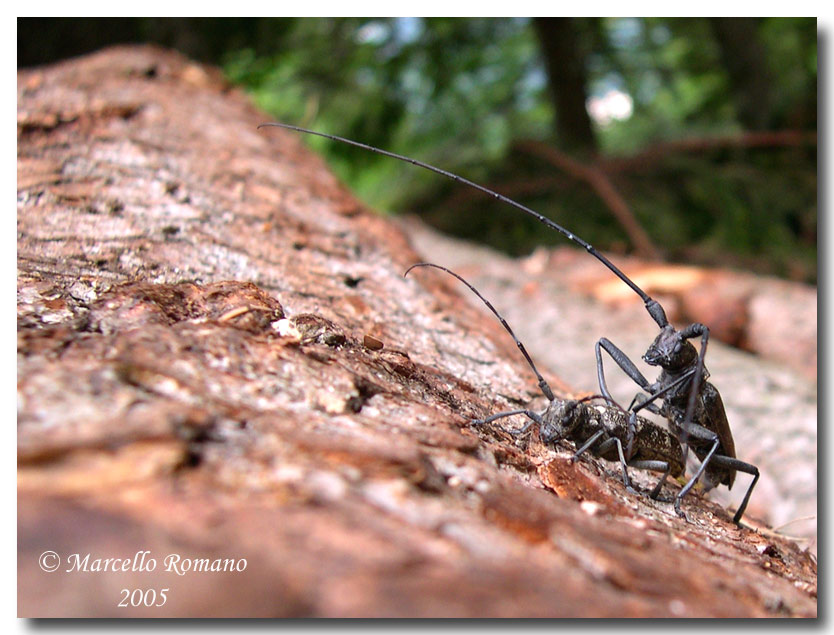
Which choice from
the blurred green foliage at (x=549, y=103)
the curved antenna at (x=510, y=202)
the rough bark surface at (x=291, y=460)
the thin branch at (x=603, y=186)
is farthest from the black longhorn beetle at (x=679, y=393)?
the blurred green foliage at (x=549, y=103)

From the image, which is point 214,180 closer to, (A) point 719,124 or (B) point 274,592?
(B) point 274,592

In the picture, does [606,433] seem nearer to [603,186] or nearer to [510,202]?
[510,202]

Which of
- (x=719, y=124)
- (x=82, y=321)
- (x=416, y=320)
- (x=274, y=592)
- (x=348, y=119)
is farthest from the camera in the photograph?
(x=719, y=124)

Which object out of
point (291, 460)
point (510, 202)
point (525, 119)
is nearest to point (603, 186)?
point (525, 119)

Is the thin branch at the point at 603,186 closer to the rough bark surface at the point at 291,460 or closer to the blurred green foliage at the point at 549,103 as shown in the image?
the blurred green foliage at the point at 549,103

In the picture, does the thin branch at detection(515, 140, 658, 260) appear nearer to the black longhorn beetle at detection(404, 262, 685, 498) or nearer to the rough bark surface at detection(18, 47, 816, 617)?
the rough bark surface at detection(18, 47, 816, 617)

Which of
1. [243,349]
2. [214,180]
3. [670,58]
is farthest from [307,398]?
[670,58]

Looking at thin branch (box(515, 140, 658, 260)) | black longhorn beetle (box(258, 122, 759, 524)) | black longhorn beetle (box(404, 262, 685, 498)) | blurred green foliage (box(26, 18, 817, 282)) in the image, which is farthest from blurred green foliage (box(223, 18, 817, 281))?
black longhorn beetle (box(404, 262, 685, 498))
